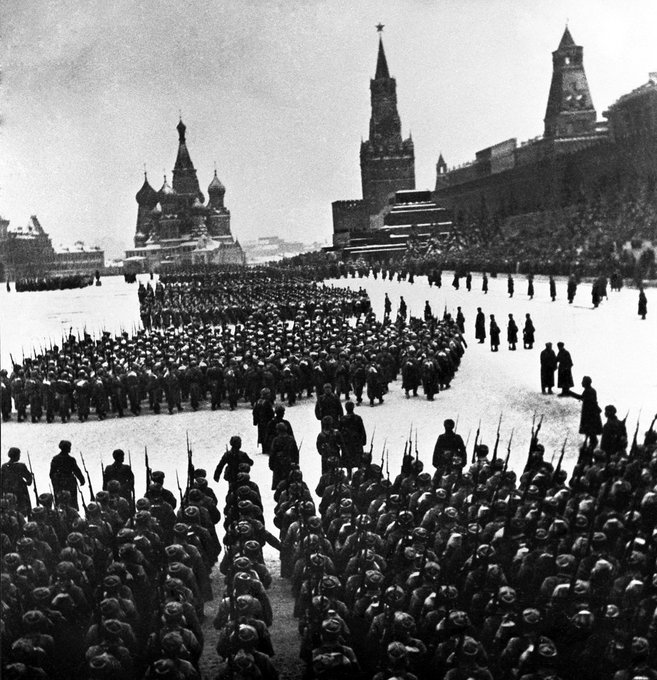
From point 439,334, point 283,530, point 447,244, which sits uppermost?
point 447,244

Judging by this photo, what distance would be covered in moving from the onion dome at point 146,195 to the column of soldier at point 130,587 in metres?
110

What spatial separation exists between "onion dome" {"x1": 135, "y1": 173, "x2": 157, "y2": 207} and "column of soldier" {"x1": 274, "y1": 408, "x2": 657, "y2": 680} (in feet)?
364

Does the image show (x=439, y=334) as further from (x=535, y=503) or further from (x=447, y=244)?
(x=447, y=244)

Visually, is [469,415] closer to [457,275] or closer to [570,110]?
[457,275]

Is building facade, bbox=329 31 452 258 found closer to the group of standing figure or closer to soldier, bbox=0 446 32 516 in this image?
the group of standing figure

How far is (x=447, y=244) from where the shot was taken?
53.8 metres

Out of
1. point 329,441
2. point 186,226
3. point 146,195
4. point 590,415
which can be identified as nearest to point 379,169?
point 186,226

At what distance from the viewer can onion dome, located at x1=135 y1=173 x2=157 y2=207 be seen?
379 feet

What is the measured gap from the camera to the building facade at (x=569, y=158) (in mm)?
39737

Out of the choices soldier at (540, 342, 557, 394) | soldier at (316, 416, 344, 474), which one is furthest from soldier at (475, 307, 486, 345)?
soldier at (316, 416, 344, 474)

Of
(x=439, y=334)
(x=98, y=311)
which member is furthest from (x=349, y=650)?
(x=98, y=311)

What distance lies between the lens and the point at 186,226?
104688 mm

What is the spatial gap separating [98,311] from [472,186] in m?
36.9

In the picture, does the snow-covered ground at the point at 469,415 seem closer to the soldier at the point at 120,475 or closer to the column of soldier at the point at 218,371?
the column of soldier at the point at 218,371
